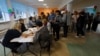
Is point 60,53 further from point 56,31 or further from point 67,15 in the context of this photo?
point 67,15

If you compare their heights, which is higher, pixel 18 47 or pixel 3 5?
pixel 3 5

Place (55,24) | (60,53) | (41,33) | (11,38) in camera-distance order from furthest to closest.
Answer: (55,24), (60,53), (41,33), (11,38)

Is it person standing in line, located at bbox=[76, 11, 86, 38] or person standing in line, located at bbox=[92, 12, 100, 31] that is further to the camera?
person standing in line, located at bbox=[92, 12, 100, 31]

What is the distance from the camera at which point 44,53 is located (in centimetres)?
361

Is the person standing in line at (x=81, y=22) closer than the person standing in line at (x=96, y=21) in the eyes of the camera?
Yes

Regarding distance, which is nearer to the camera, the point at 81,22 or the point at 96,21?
the point at 81,22

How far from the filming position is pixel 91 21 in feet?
24.6

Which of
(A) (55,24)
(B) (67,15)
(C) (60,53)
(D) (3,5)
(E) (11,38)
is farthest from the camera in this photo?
(D) (3,5)

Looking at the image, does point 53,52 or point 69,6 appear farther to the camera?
point 69,6

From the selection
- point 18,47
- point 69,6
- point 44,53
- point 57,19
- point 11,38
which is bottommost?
point 44,53

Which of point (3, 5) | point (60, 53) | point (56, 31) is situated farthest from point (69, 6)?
point (60, 53)

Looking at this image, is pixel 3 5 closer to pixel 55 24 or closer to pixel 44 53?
pixel 55 24

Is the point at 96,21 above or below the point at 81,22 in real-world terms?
below

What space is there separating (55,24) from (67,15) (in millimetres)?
854
